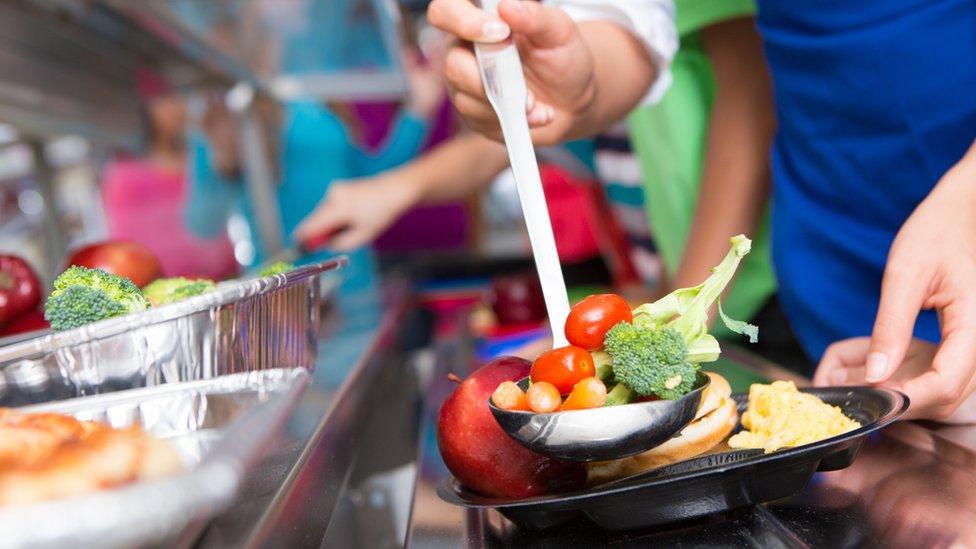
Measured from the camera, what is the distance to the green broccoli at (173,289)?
0.87 m

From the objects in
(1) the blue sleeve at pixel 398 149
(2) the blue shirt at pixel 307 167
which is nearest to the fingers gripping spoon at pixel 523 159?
(2) the blue shirt at pixel 307 167

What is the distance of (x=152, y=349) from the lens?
2.25 ft

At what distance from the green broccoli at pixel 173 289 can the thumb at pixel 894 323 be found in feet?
2.34

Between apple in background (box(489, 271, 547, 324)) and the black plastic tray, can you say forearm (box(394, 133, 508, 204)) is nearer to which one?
apple in background (box(489, 271, 547, 324))

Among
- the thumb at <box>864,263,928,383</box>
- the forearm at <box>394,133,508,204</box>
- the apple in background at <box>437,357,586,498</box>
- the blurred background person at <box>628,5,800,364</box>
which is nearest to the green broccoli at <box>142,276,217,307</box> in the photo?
the apple in background at <box>437,357,586,498</box>

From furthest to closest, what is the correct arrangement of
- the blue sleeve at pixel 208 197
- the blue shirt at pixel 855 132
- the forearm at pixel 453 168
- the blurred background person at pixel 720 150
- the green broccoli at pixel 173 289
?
the blue sleeve at pixel 208 197 → the forearm at pixel 453 168 → the blurred background person at pixel 720 150 → the blue shirt at pixel 855 132 → the green broccoli at pixel 173 289

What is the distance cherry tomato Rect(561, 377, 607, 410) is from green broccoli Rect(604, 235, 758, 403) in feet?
0.07

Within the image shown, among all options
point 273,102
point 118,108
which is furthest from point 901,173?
point 273,102

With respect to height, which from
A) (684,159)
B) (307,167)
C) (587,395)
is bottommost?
(587,395)

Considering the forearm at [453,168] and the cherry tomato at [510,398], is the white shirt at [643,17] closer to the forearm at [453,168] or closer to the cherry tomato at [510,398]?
the cherry tomato at [510,398]

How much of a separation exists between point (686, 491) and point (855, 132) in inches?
35.6

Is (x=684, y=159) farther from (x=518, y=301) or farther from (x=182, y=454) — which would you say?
(x=182, y=454)

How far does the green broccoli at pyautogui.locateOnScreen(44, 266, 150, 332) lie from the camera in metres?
0.70

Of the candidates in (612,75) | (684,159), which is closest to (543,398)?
(612,75)
